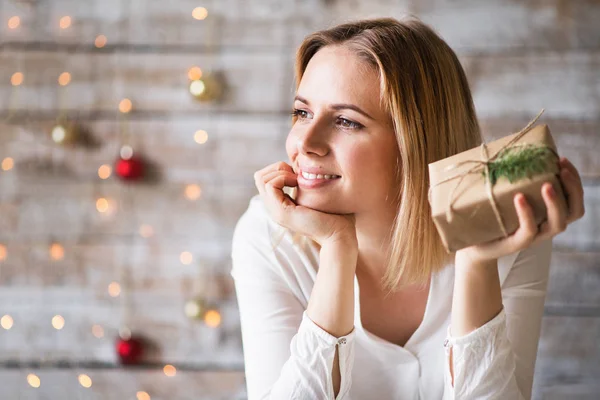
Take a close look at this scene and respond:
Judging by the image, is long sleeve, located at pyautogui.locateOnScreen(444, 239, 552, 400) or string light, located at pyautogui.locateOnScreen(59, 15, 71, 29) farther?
string light, located at pyautogui.locateOnScreen(59, 15, 71, 29)

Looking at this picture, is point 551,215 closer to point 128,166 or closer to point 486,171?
point 486,171

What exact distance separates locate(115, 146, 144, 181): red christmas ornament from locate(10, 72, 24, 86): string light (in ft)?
1.29

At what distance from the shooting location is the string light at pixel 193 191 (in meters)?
1.89

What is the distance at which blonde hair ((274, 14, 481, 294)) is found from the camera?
122 cm

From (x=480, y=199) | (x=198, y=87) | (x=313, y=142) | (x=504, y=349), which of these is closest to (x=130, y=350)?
(x=198, y=87)

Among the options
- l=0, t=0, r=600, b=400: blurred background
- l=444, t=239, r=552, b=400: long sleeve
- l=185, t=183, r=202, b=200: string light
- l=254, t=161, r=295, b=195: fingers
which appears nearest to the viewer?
l=444, t=239, r=552, b=400: long sleeve

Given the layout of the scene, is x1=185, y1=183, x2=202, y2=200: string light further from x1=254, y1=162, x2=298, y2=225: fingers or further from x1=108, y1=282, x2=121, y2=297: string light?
x1=254, y1=162, x2=298, y2=225: fingers

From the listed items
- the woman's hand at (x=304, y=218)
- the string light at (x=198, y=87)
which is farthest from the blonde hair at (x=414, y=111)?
the string light at (x=198, y=87)

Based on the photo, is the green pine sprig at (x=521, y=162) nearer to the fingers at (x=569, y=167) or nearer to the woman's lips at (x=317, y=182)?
the fingers at (x=569, y=167)

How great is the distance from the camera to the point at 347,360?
1214mm

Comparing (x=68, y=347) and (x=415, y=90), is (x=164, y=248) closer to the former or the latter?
(x=68, y=347)

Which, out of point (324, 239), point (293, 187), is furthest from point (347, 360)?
point (293, 187)

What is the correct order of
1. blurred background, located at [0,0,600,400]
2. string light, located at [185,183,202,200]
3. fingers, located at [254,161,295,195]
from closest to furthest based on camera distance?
fingers, located at [254,161,295,195], blurred background, located at [0,0,600,400], string light, located at [185,183,202,200]

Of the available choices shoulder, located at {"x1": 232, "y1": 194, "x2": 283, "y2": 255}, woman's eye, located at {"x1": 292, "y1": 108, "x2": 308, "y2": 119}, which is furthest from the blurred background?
woman's eye, located at {"x1": 292, "y1": 108, "x2": 308, "y2": 119}
